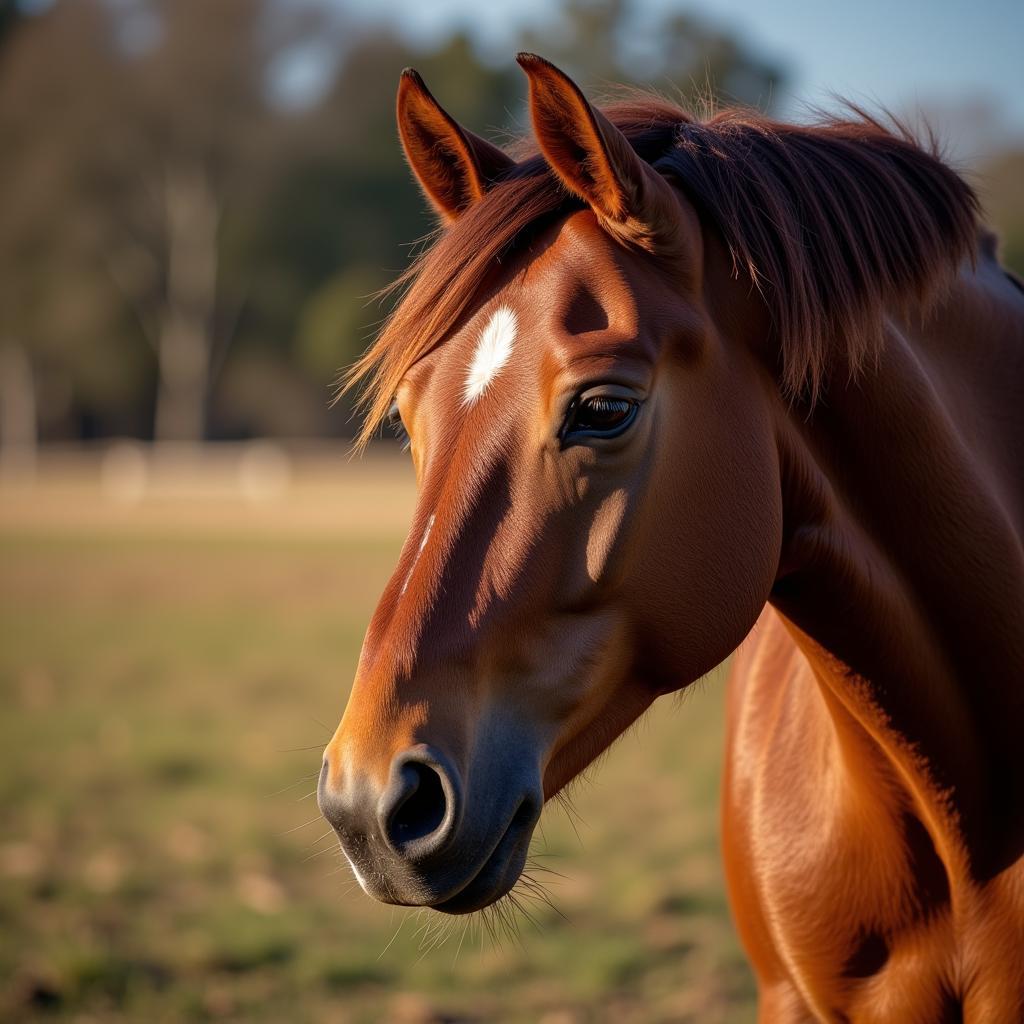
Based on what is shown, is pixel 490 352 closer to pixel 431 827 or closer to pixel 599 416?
pixel 599 416

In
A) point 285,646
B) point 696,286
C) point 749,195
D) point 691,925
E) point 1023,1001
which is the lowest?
point 285,646

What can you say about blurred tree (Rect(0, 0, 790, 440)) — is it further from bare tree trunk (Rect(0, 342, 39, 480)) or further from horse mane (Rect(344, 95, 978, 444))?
horse mane (Rect(344, 95, 978, 444))

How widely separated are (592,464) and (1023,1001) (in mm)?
1262

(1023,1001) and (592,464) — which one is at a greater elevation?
(592,464)

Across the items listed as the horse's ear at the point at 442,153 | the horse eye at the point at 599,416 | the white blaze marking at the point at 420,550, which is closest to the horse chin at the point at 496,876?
the white blaze marking at the point at 420,550

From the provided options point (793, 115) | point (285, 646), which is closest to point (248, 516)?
point (285, 646)

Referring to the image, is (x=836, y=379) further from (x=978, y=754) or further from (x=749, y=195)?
(x=978, y=754)

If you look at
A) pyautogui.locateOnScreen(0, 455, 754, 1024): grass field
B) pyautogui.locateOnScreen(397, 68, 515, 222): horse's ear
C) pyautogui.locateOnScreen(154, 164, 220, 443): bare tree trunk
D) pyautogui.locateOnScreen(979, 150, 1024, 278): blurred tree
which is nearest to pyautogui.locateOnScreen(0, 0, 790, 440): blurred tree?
pyautogui.locateOnScreen(154, 164, 220, 443): bare tree trunk

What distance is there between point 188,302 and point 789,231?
3616 centimetres

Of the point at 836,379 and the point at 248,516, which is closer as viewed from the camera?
the point at 836,379

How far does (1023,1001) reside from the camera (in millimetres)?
1988

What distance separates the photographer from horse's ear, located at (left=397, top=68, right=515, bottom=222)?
2088mm

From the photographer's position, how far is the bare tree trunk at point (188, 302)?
35219 millimetres

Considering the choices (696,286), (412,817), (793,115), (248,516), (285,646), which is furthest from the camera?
(248,516)
